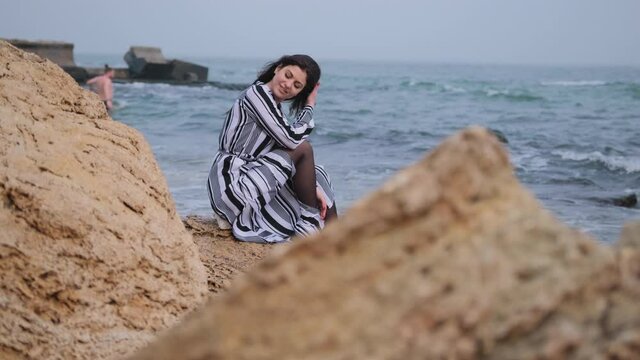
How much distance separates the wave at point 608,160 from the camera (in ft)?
37.0

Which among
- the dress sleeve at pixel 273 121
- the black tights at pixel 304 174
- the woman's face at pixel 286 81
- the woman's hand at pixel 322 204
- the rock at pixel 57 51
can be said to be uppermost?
the woman's face at pixel 286 81

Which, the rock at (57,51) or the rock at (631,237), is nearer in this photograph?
the rock at (631,237)

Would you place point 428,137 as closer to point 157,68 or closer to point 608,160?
point 608,160

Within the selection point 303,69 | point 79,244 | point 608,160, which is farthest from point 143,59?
point 79,244

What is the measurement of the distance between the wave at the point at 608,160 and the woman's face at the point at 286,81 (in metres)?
7.23

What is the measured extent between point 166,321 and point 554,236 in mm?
1483

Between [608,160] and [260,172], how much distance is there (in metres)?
8.20

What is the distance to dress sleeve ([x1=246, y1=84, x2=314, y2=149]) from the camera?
495 cm

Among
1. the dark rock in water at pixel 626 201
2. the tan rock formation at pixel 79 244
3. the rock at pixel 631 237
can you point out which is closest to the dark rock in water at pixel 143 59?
the dark rock in water at pixel 626 201

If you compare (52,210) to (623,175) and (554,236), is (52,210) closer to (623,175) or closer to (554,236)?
(554,236)

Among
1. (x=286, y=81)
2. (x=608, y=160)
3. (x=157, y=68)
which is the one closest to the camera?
(x=286, y=81)

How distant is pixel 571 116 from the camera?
68.9 ft

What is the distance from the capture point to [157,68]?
31.5 meters

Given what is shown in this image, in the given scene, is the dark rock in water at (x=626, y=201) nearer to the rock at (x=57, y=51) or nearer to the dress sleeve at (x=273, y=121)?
the dress sleeve at (x=273, y=121)
